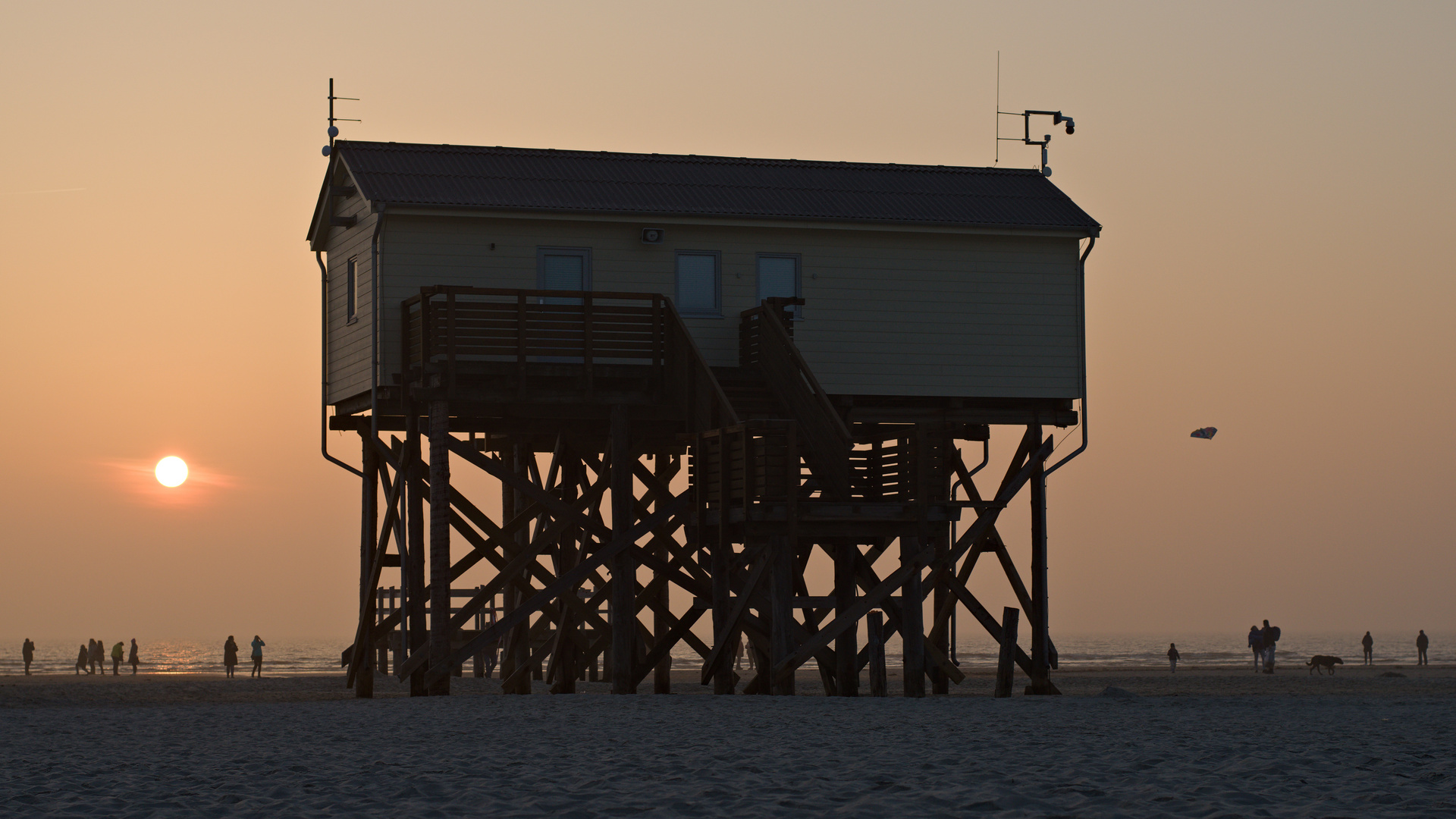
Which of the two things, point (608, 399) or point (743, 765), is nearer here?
point (743, 765)

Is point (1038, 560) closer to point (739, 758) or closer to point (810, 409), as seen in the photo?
point (810, 409)

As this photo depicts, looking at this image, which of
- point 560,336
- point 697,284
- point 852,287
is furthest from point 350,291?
point 852,287

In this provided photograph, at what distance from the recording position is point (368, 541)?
2956 cm

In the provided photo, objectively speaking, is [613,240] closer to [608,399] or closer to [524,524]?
[608,399]

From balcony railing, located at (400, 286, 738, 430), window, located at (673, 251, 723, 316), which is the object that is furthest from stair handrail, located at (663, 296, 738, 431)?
window, located at (673, 251, 723, 316)

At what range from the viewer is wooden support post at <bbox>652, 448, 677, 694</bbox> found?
26828mm

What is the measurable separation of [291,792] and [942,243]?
16.8 meters

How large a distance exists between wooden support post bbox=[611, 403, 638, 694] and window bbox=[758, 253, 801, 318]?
3.39 m

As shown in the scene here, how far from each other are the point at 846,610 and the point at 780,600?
1.44 m

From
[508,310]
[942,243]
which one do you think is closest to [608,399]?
[508,310]

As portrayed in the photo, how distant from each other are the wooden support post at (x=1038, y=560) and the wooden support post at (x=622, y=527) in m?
7.10

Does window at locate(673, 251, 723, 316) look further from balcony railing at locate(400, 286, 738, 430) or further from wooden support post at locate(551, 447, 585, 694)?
wooden support post at locate(551, 447, 585, 694)

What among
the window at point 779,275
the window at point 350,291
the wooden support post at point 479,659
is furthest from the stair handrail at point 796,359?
the wooden support post at point 479,659

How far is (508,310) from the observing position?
23.9 m
